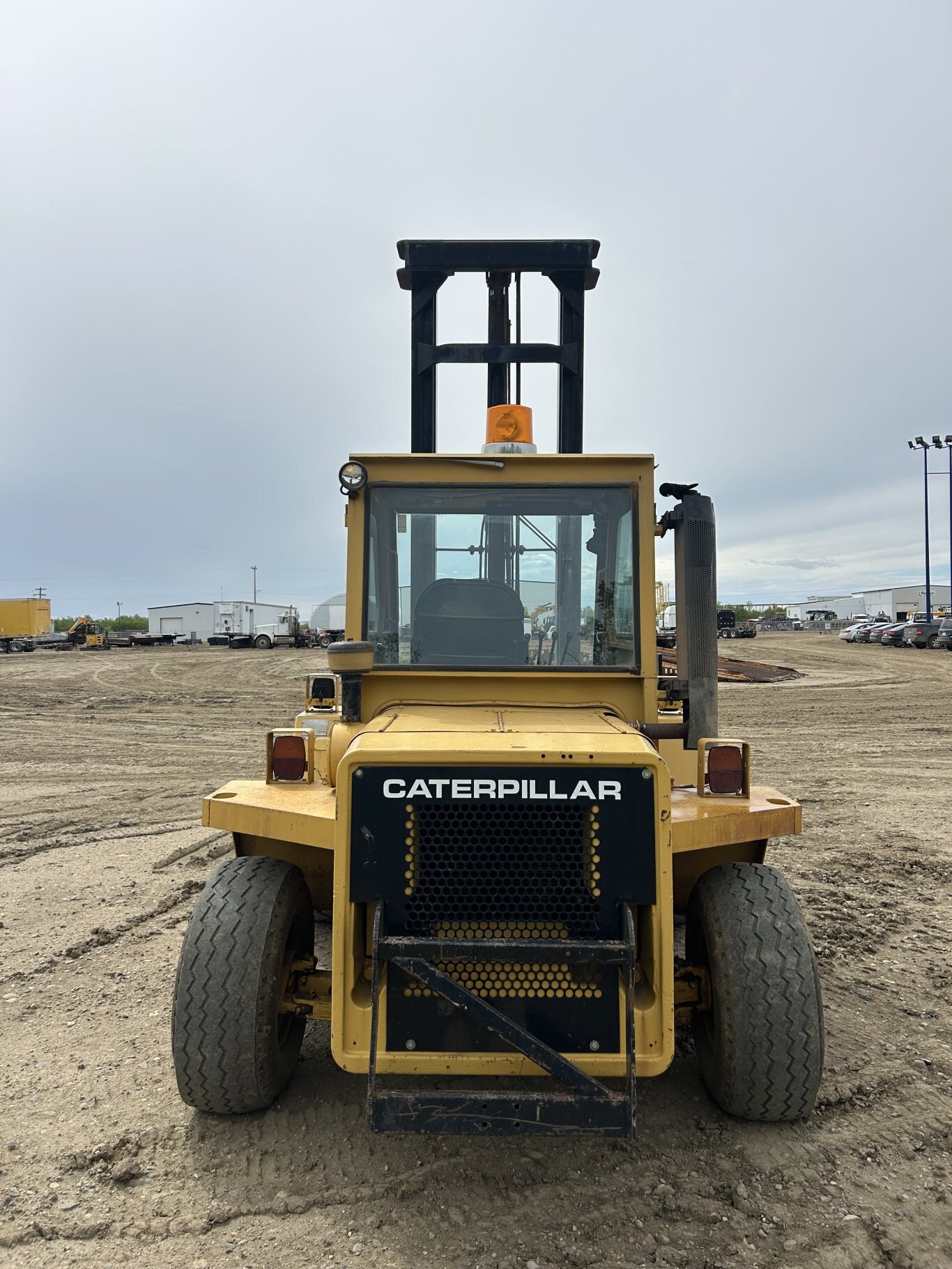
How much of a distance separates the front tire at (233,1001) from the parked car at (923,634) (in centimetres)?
4176

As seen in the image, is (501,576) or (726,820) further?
(501,576)

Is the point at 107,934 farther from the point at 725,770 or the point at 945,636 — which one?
the point at 945,636

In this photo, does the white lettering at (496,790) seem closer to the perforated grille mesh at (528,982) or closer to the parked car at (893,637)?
the perforated grille mesh at (528,982)

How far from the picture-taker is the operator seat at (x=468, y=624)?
3.97 metres

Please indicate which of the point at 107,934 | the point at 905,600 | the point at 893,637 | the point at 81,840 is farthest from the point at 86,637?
the point at 905,600

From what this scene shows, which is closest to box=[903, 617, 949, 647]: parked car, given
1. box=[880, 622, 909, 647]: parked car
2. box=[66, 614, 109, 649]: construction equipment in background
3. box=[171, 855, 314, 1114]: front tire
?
box=[880, 622, 909, 647]: parked car

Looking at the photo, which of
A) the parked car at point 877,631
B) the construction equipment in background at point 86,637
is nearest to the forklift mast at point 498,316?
the parked car at point 877,631

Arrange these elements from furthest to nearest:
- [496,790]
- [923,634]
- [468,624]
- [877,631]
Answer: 1. [877,631]
2. [923,634]
3. [468,624]
4. [496,790]

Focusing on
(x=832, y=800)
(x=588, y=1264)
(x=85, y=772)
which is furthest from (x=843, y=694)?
(x=588, y=1264)

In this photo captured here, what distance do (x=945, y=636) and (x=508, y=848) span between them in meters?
40.6

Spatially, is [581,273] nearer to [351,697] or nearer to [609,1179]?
[351,697]

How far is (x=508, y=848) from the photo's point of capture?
2.92 m

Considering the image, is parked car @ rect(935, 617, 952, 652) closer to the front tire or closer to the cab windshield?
the cab windshield

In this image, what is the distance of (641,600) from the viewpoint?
395cm
